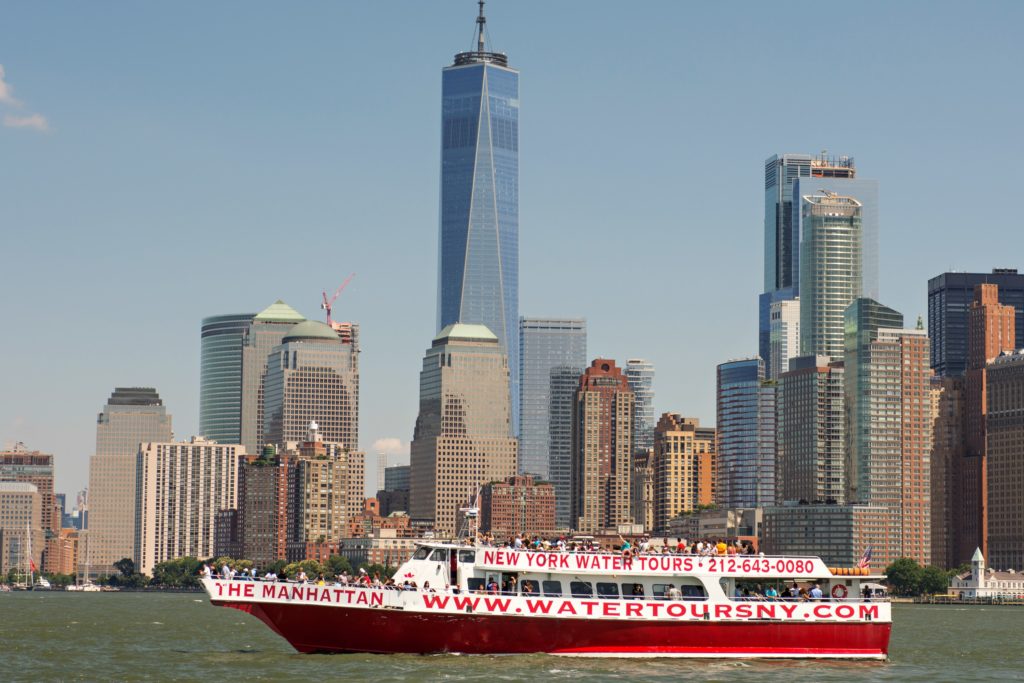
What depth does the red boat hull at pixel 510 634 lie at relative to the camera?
252ft

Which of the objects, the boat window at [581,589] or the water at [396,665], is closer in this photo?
the water at [396,665]

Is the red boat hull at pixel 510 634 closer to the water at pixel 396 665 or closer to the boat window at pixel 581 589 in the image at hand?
the water at pixel 396 665

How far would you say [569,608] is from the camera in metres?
77.4

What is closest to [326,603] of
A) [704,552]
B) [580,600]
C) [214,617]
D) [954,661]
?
[580,600]

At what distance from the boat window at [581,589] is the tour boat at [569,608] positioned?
1.7 inches

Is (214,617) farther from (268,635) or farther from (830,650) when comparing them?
(830,650)

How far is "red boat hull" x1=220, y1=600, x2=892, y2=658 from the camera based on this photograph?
76812 mm

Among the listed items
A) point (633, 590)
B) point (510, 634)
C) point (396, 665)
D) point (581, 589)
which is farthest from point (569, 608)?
point (396, 665)

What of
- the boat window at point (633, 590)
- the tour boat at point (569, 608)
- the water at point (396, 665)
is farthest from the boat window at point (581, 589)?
the water at point (396, 665)

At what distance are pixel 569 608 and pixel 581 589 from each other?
1401 mm

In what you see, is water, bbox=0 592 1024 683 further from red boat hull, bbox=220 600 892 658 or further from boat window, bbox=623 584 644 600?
boat window, bbox=623 584 644 600

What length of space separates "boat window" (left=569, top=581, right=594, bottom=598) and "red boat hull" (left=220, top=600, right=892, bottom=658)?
1266mm

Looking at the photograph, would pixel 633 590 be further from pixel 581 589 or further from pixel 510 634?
pixel 510 634

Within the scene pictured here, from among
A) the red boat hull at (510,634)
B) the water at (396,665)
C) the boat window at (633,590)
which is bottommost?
the water at (396,665)
